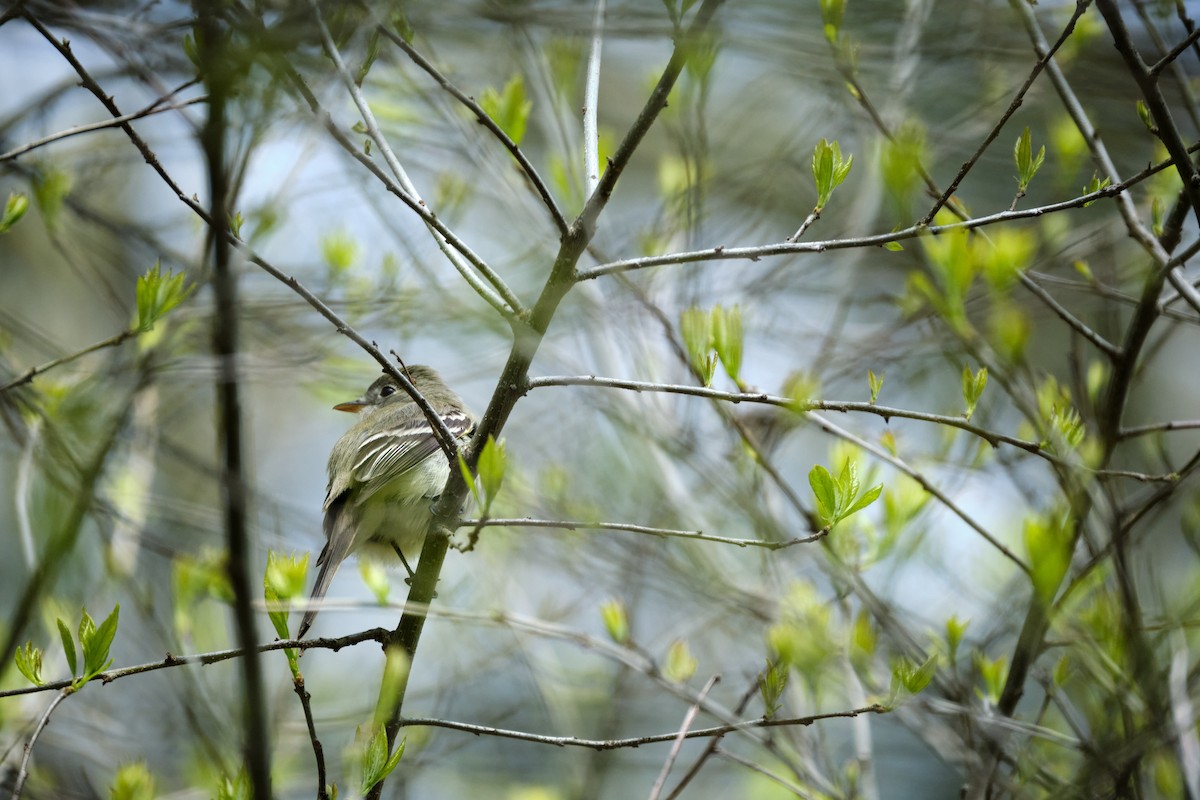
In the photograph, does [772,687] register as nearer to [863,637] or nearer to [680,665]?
[863,637]

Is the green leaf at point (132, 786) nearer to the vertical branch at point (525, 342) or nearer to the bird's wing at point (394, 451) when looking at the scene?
the vertical branch at point (525, 342)

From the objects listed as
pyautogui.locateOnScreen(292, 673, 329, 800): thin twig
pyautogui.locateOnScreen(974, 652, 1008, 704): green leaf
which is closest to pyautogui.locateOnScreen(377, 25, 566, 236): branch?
pyautogui.locateOnScreen(292, 673, 329, 800): thin twig

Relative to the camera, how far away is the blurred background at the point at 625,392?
276 centimetres

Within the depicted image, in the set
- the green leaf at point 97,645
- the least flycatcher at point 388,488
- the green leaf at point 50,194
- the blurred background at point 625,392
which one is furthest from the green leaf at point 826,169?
the green leaf at point 50,194

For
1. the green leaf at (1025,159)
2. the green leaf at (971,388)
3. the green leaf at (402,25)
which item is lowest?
the green leaf at (971,388)

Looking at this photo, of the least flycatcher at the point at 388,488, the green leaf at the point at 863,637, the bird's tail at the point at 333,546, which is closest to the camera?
the green leaf at the point at 863,637

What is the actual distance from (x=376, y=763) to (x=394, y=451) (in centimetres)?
199

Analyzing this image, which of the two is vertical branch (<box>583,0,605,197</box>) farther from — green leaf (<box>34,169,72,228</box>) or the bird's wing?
green leaf (<box>34,169,72,228</box>)

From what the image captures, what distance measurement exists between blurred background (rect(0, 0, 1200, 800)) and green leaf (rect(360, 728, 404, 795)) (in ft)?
1.15

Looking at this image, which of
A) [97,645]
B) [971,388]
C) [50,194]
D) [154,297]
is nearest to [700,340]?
[971,388]

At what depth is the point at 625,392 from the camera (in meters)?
4.43

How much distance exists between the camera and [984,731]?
2598mm

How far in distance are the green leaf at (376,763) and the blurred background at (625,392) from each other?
0.35 m

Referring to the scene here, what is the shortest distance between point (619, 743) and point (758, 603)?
1.09 metres
